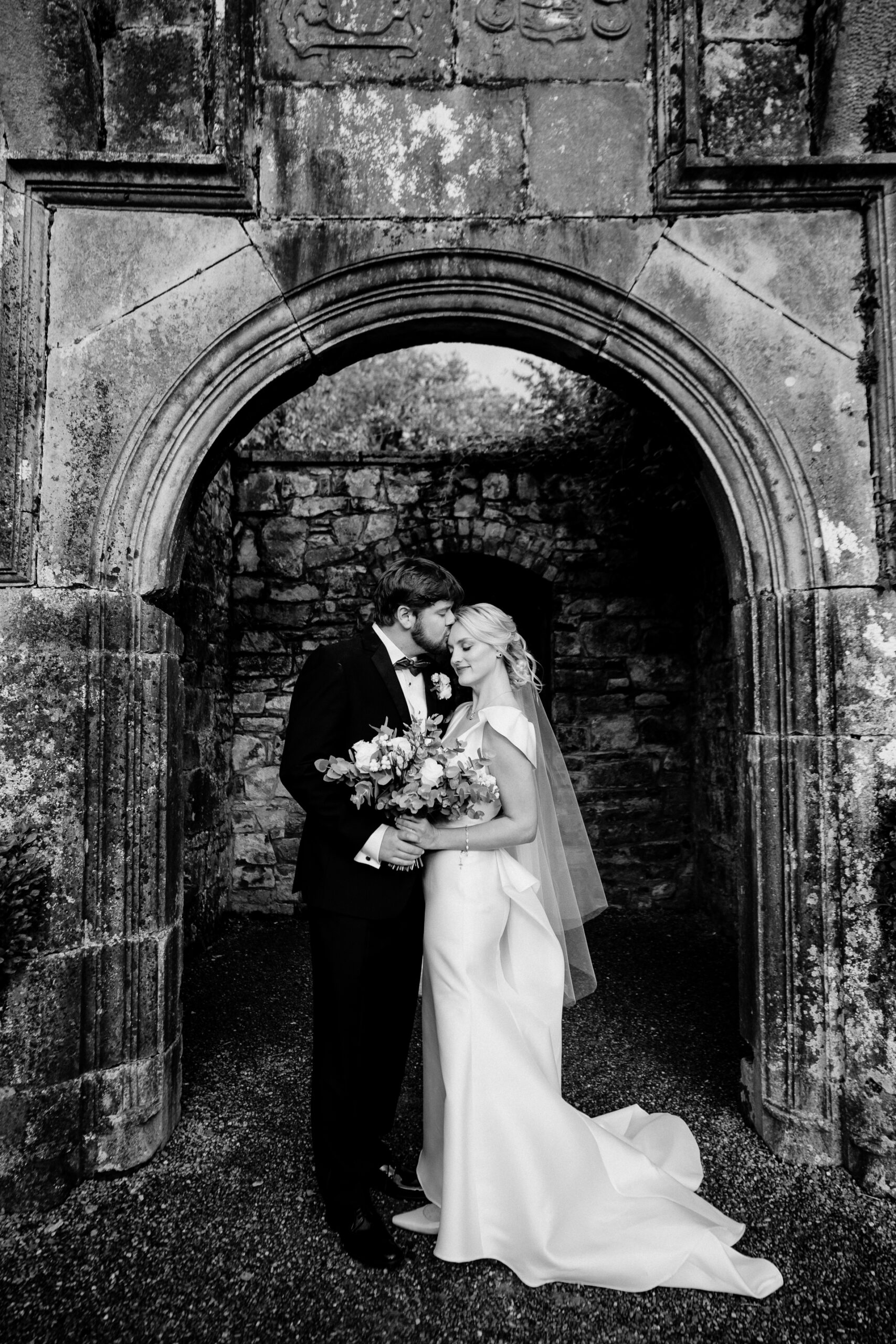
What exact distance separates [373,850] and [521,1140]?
3.31 feet

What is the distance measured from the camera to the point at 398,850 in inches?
106

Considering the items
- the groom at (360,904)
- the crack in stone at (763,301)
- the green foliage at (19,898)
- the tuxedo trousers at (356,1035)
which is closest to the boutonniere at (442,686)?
the groom at (360,904)

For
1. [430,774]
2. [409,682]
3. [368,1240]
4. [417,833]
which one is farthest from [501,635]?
[368,1240]

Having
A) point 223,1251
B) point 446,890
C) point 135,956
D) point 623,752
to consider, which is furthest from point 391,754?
point 623,752

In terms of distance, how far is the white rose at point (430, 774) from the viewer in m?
2.50

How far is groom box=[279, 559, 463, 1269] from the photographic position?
2680mm

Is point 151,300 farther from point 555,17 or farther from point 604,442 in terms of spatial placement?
point 604,442

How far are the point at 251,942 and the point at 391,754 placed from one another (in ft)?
13.8

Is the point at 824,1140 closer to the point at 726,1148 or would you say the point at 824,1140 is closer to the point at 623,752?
the point at 726,1148

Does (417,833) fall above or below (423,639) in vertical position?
below

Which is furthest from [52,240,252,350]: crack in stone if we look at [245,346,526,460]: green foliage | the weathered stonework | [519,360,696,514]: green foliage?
[519,360,696,514]: green foliage

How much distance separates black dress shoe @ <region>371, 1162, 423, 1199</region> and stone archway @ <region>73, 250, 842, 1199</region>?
90cm

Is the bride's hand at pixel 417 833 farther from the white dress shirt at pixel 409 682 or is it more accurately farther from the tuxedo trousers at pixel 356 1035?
the white dress shirt at pixel 409 682

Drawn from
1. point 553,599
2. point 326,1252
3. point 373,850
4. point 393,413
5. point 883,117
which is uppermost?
point 393,413
